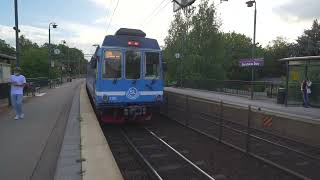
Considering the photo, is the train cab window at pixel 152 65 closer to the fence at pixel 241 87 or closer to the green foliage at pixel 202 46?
the fence at pixel 241 87

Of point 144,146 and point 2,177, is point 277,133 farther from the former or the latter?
point 2,177

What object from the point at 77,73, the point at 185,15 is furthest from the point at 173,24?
the point at 77,73

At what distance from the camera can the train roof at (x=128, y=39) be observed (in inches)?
549

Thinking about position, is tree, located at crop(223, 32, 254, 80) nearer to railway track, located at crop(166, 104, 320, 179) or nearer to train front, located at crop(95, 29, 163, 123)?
train front, located at crop(95, 29, 163, 123)

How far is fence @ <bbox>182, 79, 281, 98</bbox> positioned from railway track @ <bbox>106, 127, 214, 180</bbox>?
16.5 m

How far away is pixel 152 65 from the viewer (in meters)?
14.4

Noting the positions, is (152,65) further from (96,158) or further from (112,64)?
(96,158)

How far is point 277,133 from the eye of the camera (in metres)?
9.38

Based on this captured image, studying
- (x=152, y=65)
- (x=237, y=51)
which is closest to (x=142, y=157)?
(x=152, y=65)

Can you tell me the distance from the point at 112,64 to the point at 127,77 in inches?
26.2

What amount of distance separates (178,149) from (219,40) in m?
47.6

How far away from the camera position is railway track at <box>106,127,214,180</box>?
7.84 meters

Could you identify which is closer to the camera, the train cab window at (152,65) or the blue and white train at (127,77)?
the blue and white train at (127,77)

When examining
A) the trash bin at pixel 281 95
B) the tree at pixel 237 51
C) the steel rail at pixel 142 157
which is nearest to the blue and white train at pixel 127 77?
the steel rail at pixel 142 157
